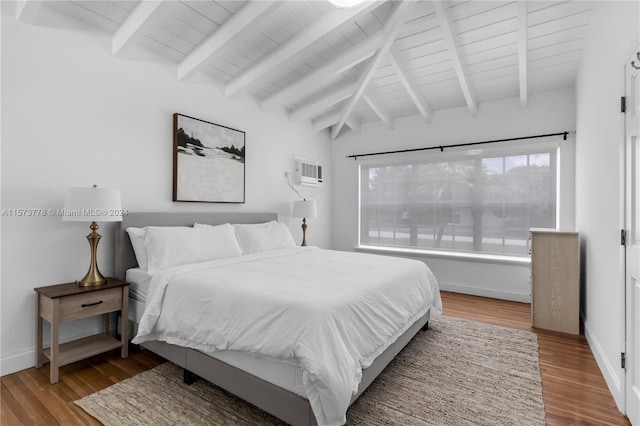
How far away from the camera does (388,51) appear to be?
330cm

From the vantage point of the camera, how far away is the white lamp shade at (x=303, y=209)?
4.46m

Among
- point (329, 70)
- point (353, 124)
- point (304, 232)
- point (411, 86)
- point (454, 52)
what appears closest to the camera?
point (454, 52)

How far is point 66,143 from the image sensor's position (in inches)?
97.3

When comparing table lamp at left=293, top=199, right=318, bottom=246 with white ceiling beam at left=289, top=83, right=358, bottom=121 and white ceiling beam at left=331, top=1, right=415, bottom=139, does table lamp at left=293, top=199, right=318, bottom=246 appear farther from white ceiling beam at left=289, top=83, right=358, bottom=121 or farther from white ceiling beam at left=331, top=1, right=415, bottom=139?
white ceiling beam at left=331, top=1, right=415, bottom=139

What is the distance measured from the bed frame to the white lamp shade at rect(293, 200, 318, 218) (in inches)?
68.1

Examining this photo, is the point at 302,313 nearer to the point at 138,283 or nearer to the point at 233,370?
the point at 233,370

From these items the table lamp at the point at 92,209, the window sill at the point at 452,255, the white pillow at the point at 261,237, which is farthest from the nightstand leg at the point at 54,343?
the window sill at the point at 452,255

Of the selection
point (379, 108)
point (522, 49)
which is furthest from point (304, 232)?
point (522, 49)

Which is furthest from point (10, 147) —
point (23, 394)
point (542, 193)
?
point (542, 193)

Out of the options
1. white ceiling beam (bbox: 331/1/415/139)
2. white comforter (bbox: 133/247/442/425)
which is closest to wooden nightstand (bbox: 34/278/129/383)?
white comforter (bbox: 133/247/442/425)

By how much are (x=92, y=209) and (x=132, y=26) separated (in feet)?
4.81

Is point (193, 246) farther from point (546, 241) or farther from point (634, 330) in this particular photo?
point (546, 241)

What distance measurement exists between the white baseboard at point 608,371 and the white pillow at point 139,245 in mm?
3349

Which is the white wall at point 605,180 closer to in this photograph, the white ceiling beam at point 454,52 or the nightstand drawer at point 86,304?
the white ceiling beam at point 454,52
